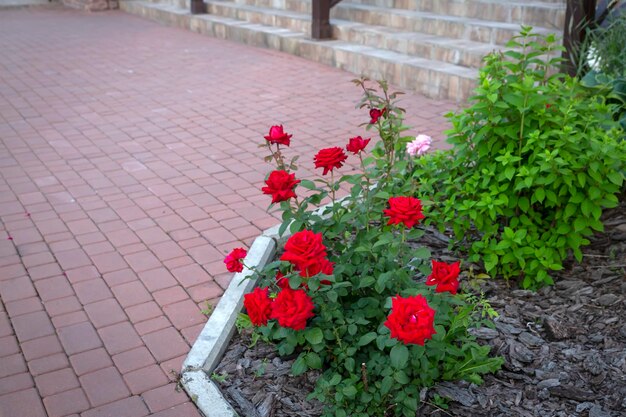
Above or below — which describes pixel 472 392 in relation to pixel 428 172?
below

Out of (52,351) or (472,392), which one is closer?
(472,392)

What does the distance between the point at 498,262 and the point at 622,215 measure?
785 millimetres

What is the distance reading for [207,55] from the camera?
9.51 meters

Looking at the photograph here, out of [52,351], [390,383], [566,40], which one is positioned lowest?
[52,351]

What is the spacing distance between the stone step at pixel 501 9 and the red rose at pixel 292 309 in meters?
5.05

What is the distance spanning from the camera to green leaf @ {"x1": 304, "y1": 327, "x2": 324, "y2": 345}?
2523 mm

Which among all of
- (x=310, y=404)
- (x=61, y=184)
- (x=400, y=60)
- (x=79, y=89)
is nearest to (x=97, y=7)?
(x=79, y=89)

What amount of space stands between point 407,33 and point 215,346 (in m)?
6.12

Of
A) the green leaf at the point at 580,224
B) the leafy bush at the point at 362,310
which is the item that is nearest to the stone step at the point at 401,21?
the green leaf at the point at 580,224

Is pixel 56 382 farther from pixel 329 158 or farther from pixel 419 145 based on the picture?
pixel 419 145

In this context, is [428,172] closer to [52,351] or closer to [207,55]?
[52,351]

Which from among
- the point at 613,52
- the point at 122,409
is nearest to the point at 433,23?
the point at 613,52

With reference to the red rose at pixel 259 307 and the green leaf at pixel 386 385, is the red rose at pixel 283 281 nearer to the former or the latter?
the red rose at pixel 259 307

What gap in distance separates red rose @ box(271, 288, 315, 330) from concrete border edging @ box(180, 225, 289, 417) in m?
0.45
